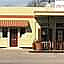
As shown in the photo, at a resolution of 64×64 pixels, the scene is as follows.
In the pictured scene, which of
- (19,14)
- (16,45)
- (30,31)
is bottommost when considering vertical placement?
(16,45)

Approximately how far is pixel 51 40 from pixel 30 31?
3608 millimetres

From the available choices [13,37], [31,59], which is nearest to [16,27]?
[13,37]

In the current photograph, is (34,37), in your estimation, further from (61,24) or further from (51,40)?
(61,24)

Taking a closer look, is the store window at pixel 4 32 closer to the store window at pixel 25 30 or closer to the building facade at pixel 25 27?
the building facade at pixel 25 27

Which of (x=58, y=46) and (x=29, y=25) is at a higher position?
(x=29, y=25)

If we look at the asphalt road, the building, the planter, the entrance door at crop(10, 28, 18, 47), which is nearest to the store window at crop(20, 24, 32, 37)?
the building

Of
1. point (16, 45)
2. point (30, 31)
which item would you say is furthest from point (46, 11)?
point (16, 45)

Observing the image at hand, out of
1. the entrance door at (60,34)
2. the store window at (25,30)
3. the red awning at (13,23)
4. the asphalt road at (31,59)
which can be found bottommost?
the asphalt road at (31,59)

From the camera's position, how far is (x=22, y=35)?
90.5 ft

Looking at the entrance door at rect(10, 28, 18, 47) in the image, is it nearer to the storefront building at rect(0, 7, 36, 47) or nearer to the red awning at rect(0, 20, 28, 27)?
the storefront building at rect(0, 7, 36, 47)

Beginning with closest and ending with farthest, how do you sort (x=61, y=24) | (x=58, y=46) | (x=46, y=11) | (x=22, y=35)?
(x=46, y=11) < (x=58, y=46) < (x=61, y=24) < (x=22, y=35)

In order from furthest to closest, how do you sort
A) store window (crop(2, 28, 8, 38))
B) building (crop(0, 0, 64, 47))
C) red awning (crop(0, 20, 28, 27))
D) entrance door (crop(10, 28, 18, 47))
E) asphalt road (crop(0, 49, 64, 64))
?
1. entrance door (crop(10, 28, 18, 47))
2. store window (crop(2, 28, 8, 38))
3. red awning (crop(0, 20, 28, 27))
4. building (crop(0, 0, 64, 47))
5. asphalt road (crop(0, 49, 64, 64))

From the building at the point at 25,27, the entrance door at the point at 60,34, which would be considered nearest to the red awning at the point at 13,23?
the building at the point at 25,27

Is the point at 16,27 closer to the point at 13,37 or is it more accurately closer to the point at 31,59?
the point at 13,37
